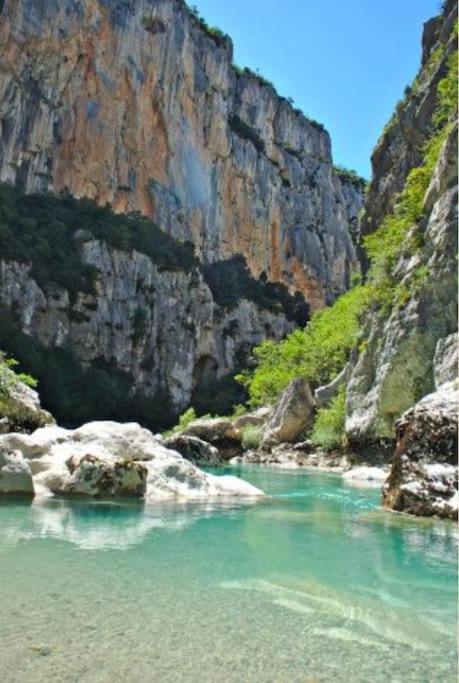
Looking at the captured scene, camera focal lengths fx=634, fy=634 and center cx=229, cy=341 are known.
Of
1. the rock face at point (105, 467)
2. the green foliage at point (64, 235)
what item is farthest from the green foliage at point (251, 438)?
the green foliage at point (64, 235)

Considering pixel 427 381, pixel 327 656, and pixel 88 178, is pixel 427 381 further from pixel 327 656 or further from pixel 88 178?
pixel 88 178

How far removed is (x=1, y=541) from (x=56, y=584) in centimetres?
227

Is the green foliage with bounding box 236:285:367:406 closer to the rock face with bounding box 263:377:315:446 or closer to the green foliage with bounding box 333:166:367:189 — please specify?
the rock face with bounding box 263:377:315:446

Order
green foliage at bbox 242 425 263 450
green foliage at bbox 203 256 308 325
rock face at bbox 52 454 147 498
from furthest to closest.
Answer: green foliage at bbox 203 256 308 325 < green foliage at bbox 242 425 263 450 < rock face at bbox 52 454 147 498

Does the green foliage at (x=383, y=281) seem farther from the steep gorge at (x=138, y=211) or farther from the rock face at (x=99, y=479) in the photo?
the steep gorge at (x=138, y=211)

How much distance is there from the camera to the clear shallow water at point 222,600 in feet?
13.1

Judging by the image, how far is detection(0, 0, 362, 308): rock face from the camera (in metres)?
70.9

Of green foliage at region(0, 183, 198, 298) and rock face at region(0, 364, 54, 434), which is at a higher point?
green foliage at region(0, 183, 198, 298)

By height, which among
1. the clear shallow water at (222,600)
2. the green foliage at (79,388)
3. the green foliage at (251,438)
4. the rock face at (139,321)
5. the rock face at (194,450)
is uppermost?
the rock face at (139,321)

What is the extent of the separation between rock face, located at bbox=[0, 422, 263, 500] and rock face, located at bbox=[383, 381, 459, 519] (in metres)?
4.17

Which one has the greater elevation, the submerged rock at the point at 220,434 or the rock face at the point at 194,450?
the submerged rock at the point at 220,434

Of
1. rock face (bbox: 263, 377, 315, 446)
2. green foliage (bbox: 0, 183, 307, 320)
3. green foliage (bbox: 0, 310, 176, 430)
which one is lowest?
rock face (bbox: 263, 377, 315, 446)

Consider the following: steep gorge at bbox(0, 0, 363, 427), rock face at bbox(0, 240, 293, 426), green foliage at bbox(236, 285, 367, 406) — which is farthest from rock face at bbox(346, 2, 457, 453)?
rock face at bbox(0, 240, 293, 426)

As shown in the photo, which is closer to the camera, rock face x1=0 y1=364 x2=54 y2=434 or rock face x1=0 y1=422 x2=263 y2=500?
rock face x1=0 y1=422 x2=263 y2=500
